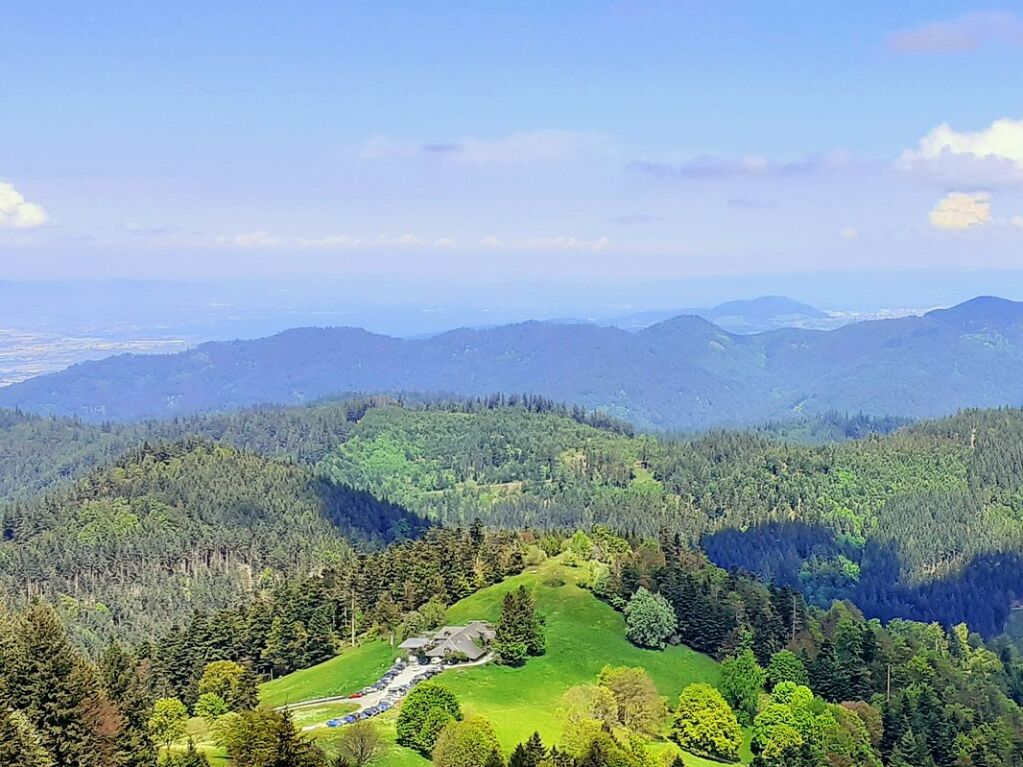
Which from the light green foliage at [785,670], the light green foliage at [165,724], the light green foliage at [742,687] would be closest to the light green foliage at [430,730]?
the light green foliage at [165,724]

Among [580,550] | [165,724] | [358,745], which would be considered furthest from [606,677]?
[580,550]

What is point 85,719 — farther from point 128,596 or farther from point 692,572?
point 128,596

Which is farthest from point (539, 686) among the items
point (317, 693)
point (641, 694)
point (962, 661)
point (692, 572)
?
point (962, 661)

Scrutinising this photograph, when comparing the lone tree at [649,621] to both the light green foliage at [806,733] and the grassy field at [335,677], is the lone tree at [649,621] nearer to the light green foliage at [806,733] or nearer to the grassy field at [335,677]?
the light green foliage at [806,733]

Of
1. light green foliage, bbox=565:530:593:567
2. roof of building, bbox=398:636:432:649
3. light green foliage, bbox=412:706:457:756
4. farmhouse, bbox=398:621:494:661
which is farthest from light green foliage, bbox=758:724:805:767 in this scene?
light green foliage, bbox=565:530:593:567

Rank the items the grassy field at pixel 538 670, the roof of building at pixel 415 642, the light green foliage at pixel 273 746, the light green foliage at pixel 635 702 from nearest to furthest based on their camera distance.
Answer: the light green foliage at pixel 273 746
the grassy field at pixel 538 670
the light green foliage at pixel 635 702
the roof of building at pixel 415 642

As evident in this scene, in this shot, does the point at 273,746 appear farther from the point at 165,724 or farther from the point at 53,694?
the point at 165,724

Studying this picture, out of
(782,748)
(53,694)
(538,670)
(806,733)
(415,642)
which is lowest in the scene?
(782,748)
